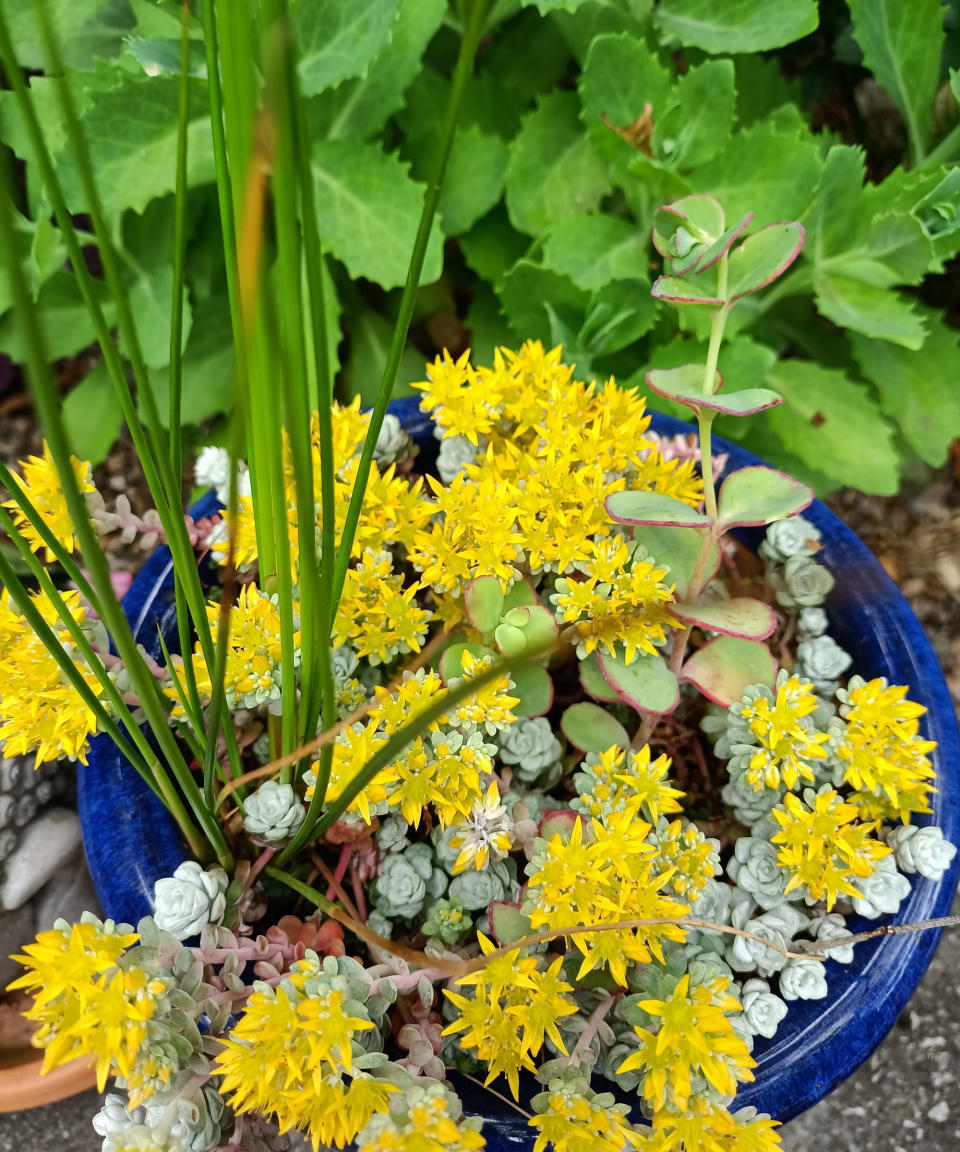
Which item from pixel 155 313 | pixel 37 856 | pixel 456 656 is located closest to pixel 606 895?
pixel 456 656

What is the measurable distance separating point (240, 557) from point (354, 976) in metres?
0.27

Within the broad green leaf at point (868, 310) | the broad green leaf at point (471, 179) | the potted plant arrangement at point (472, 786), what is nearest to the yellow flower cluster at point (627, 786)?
the potted plant arrangement at point (472, 786)

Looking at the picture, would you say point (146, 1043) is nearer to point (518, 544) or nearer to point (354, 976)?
point (354, 976)

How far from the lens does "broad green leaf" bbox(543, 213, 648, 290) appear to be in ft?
2.85

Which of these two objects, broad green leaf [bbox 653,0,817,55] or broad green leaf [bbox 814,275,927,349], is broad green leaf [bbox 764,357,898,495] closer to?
broad green leaf [bbox 814,275,927,349]

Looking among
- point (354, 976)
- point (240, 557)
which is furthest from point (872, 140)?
point (354, 976)

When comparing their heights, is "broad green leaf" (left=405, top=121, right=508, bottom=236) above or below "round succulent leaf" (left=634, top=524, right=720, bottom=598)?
above

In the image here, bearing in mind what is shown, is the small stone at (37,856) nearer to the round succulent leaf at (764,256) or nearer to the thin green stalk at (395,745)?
the thin green stalk at (395,745)

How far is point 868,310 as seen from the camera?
875mm

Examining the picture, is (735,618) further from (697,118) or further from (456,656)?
(697,118)

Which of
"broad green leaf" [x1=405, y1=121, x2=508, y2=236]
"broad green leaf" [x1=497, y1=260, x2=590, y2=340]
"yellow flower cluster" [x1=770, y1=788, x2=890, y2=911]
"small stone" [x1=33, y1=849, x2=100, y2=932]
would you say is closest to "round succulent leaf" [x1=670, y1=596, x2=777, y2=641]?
"yellow flower cluster" [x1=770, y1=788, x2=890, y2=911]

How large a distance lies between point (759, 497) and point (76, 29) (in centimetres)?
90

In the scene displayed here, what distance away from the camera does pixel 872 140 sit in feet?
4.10

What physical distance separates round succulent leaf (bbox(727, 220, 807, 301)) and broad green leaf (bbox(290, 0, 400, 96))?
410 mm
